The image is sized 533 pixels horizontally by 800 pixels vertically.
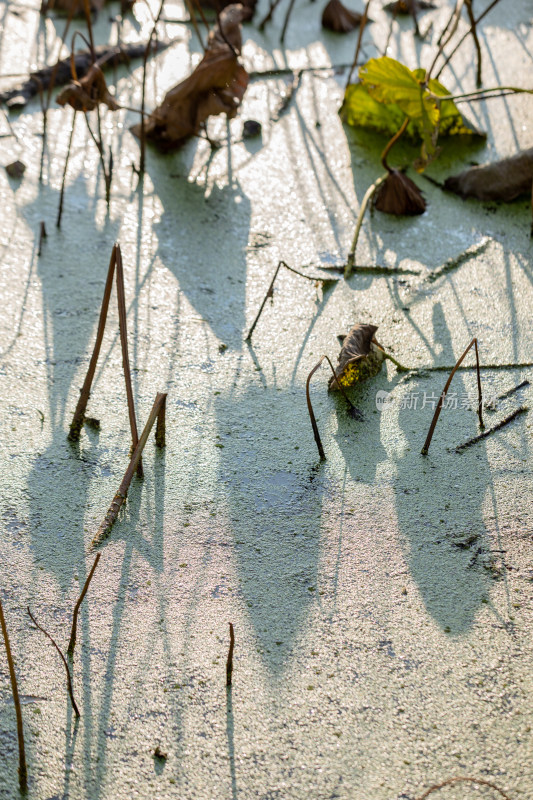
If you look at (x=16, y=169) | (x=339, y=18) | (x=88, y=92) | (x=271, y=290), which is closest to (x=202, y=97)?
(x=88, y=92)

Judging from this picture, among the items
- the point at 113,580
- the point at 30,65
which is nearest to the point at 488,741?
the point at 113,580

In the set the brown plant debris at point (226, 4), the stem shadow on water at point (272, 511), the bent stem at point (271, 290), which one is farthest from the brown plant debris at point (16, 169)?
the brown plant debris at point (226, 4)

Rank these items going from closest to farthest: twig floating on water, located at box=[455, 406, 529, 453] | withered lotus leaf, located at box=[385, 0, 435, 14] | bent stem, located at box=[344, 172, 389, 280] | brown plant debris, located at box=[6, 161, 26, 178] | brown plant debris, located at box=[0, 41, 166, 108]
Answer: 1. twig floating on water, located at box=[455, 406, 529, 453]
2. bent stem, located at box=[344, 172, 389, 280]
3. brown plant debris, located at box=[6, 161, 26, 178]
4. brown plant debris, located at box=[0, 41, 166, 108]
5. withered lotus leaf, located at box=[385, 0, 435, 14]

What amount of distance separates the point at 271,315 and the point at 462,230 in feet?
1.78

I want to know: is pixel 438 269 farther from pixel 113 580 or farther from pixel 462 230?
pixel 113 580

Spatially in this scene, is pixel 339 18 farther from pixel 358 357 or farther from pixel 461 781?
pixel 461 781

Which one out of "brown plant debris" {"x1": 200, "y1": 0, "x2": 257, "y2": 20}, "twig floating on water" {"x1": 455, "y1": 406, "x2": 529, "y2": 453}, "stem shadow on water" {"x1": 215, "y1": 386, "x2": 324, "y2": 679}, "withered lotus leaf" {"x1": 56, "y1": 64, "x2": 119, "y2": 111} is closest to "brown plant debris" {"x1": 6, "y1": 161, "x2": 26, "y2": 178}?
"withered lotus leaf" {"x1": 56, "y1": 64, "x2": 119, "y2": 111}

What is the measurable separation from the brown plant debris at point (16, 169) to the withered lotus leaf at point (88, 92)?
0.61 ft

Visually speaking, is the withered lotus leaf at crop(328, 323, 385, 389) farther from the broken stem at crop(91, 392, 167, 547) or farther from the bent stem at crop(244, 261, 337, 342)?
the broken stem at crop(91, 392, 167, 547)

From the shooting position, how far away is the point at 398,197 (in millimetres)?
1797

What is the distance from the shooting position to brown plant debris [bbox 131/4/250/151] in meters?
1.90

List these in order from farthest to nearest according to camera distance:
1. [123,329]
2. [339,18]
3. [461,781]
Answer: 1. [339,18]
2. [123,329]
3. [461,781]

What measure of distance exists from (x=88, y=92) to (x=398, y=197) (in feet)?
2.43

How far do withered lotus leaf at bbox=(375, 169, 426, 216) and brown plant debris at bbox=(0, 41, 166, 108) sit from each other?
2.78ft
